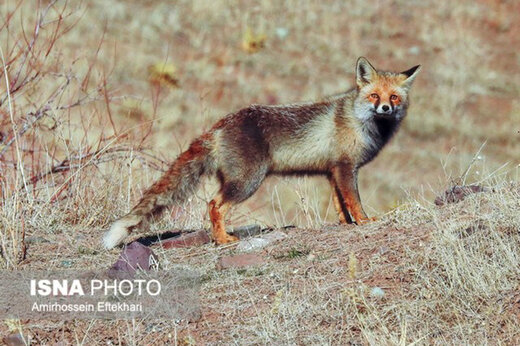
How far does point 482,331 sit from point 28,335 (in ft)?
8.28

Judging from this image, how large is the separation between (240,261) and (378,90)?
94.2 inches

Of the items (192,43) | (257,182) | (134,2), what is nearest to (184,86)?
(192,43)

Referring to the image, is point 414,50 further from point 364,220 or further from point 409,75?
point 364,220

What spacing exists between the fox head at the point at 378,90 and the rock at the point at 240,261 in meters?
2.12

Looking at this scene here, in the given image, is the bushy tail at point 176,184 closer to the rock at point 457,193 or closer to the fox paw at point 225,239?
the fox paw at point 225,239

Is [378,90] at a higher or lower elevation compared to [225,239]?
higher

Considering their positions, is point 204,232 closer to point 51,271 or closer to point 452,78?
point 51,271

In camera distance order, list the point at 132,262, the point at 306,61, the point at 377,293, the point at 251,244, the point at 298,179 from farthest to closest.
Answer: the point at 306,61
the point at 298,179
the point at 251,244
the point at 132,262
the point at 377,293

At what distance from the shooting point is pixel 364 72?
304 inches

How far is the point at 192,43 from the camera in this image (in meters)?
17.4

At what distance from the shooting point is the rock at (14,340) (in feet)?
16.1

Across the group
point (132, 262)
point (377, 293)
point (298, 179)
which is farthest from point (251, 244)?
point (298, 179)

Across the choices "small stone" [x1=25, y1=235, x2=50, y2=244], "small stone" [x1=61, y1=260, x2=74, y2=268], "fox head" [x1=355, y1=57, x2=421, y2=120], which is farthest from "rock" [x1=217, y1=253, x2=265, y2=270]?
"fox head" [x1=355, y1=57, x2=421, y2=120]

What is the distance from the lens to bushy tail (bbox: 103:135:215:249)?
22.8 feet
